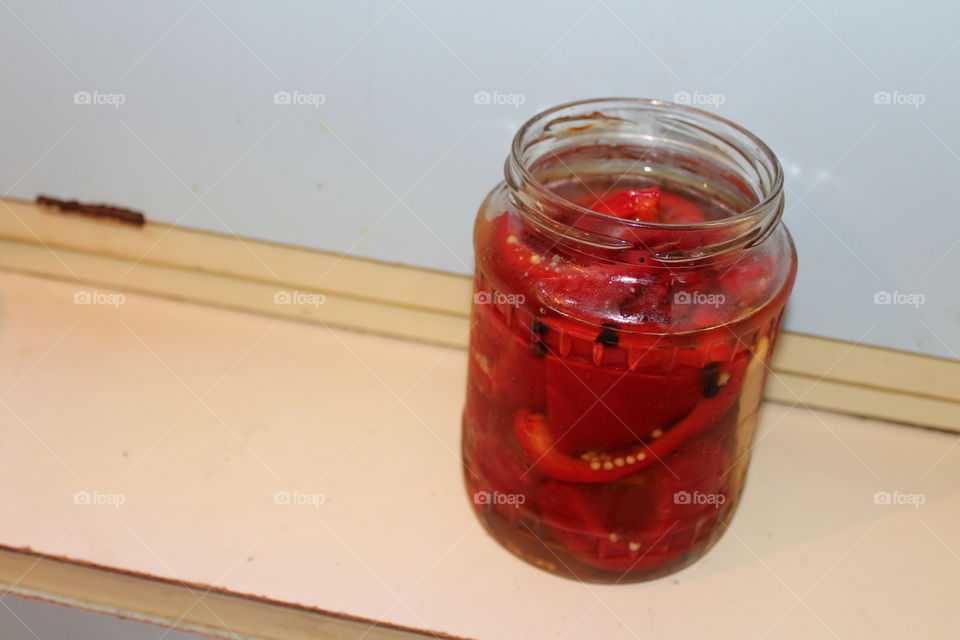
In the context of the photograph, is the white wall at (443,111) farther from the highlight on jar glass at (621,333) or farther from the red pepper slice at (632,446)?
the red pepper slice at (632,446)

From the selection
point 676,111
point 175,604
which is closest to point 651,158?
point 676,111

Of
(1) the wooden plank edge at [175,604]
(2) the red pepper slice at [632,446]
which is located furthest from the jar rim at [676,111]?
(1) the wooden plank edge at [175,604]

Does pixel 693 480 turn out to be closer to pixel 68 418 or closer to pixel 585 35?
pixel 585 35

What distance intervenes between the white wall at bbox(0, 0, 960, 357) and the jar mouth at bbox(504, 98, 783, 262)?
0.08 ft

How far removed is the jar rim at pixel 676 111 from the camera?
57 centimetres

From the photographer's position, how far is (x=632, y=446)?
621mm

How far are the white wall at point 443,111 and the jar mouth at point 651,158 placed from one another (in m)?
0.02

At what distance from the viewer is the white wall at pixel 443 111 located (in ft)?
2.19

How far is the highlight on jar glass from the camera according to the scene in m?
0.59

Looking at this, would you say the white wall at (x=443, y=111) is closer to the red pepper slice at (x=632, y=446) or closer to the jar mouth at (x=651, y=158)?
the jar mouth at (x=651, y=158)

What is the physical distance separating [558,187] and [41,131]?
48 centimetres

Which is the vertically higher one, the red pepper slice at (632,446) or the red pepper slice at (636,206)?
the red pepper slice at (636,206)

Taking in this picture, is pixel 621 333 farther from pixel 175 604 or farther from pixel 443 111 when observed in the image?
pixel 175 604

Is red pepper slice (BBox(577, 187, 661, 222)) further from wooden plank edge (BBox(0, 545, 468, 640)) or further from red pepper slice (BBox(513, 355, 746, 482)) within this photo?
wooden plank edge (BBox(0, 545, 468, 640))
